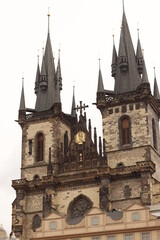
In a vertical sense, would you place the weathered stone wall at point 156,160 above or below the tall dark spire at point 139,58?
below

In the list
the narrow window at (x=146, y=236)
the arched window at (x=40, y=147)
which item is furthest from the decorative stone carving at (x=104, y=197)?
the narrow window at (x=146, y=236)

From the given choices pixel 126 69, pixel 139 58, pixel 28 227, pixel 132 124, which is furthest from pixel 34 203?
pixel 139 58

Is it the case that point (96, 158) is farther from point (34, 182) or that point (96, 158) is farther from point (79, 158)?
point (34, 182)

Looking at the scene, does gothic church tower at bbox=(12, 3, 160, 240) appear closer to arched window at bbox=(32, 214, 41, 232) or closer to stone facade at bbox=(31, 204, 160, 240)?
arched window at bbox=(32, 214, 41, 232)

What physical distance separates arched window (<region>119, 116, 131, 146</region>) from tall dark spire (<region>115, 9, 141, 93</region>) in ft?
11.7

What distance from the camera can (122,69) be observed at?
226ft

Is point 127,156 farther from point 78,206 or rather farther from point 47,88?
point 47,88

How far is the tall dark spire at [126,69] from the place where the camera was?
67.6 m

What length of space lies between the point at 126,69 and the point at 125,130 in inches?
302

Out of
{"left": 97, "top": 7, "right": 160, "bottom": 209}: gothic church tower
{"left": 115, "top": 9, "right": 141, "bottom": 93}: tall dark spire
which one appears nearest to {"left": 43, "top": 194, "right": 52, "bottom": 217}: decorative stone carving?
{"left": 97, "top": 7, "right": 160, "bottom": 209}: gothic church tower

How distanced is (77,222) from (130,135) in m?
16.6

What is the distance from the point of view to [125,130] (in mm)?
65312

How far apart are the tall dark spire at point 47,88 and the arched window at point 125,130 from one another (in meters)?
8.40

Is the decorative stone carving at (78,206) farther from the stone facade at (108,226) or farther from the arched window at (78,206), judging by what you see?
the stone facade at (108,226)
